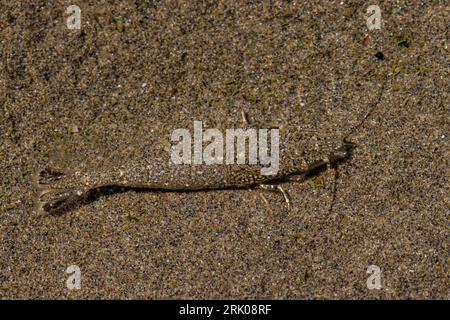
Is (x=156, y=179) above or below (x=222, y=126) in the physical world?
below

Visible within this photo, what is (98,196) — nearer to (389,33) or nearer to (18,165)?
(18,165)

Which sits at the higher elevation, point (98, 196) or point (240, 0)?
point (240, 0)
